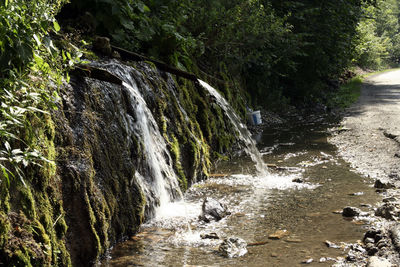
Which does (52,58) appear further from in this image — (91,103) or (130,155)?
(130,155)

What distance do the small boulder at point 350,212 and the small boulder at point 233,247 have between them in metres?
1.49

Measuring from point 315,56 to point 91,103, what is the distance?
47.4 ft

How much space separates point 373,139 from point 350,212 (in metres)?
5.53

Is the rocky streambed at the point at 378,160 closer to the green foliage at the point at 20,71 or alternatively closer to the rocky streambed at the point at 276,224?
the rocky streambed at the point at 276,224

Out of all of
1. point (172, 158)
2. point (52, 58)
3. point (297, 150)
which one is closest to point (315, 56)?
point (297, 150)

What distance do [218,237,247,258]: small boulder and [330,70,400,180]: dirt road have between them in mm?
3587

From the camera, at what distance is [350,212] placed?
509 centimetres

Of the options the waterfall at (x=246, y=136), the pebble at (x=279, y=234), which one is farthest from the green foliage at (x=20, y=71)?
the waterfall at (x=246, y=136)

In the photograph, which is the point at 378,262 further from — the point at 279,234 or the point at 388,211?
the point at 388,211

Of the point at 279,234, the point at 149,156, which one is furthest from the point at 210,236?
the point at 149,156

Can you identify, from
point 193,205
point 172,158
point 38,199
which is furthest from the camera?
point 172,158

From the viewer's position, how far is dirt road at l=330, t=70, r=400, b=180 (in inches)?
298

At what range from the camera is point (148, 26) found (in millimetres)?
7762

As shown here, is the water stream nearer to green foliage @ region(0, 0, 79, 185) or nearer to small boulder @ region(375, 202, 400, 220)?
small boulder @ region(375, 202, 400, 220)
